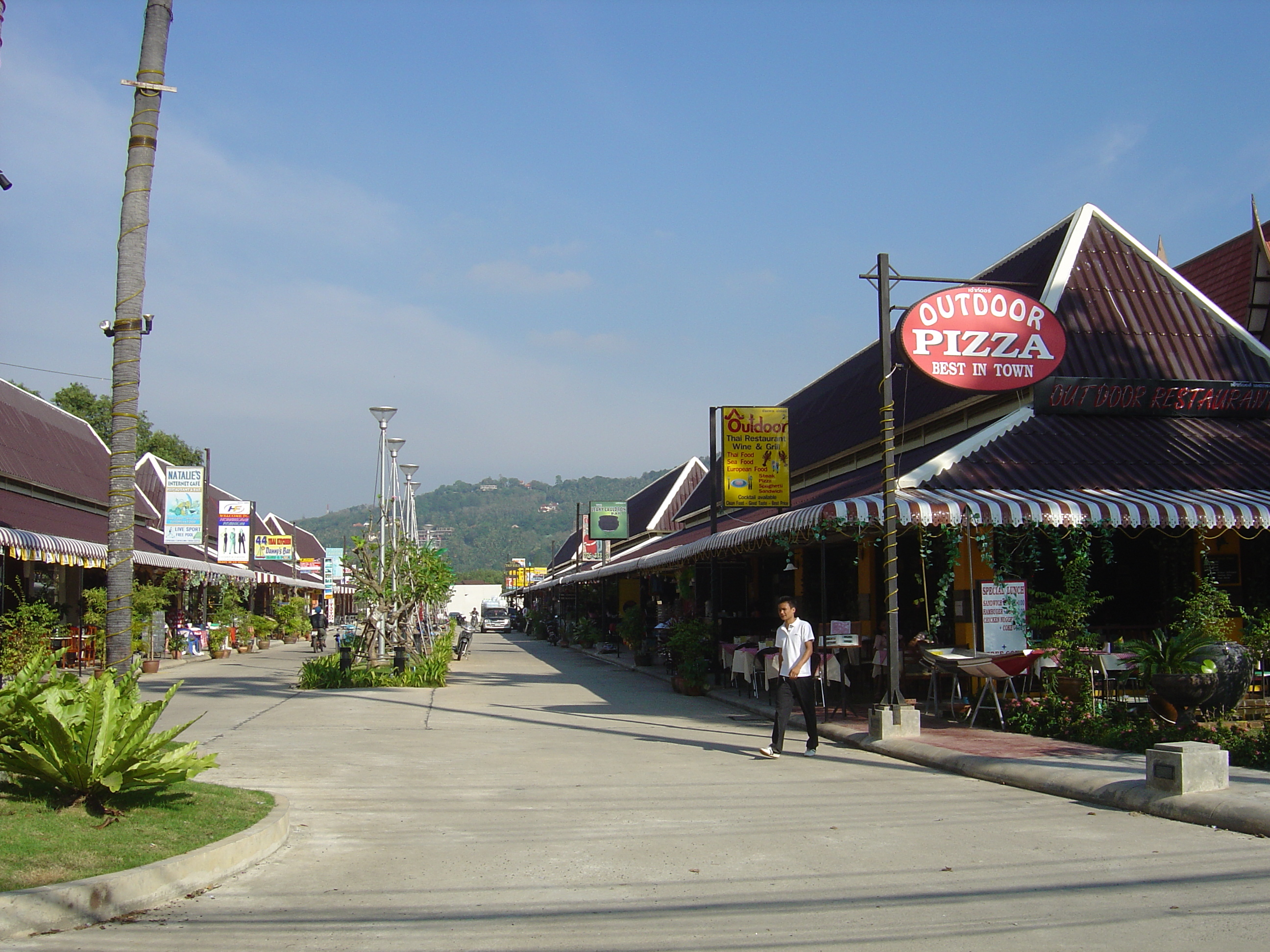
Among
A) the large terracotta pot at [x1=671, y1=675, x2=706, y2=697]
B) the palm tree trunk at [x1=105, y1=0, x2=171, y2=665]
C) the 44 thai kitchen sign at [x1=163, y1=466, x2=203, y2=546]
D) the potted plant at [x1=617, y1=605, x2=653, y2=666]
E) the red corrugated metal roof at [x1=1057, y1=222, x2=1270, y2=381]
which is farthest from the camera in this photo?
the 44 thai kitchen sign at [x1=163, y1=466, x2=203, y2=546]

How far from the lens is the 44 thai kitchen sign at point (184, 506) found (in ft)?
104

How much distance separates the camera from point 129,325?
9.84 meters

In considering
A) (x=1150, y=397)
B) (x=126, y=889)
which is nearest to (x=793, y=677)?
(x=126, y=889)

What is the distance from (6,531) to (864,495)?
1573 centimetres

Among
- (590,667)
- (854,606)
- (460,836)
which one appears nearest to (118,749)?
(460,836)

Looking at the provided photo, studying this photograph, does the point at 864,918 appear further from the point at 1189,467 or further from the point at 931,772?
the point at 1189,467

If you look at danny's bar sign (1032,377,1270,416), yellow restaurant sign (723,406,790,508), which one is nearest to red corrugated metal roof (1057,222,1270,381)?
danny's bar sign (1032,377,1270,416)

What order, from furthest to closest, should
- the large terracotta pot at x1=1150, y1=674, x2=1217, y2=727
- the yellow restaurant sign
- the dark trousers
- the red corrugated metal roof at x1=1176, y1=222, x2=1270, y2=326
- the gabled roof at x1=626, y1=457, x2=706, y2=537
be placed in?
the gabled roof at x1=626, y1=457, x2=706, y2=537, the red corrugated metal roof at x1=1176, y1=222, x2=1270, y2=326, the yellow restaurant sign, the dark trousers, the large terracotta pot at x1=1150, y1=674, x2=1217, y2=727

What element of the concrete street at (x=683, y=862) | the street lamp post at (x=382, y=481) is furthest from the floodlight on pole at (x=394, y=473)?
the concrete street at (x=683, y=862)

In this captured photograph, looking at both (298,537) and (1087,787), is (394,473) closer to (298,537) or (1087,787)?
(1087,787)

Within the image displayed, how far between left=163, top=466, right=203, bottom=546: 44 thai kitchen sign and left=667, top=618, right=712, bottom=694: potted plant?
58.2ft

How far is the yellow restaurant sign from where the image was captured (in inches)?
751

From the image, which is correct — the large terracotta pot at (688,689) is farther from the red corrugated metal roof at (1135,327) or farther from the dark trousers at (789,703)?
the red corrugated metal roof at (1135,327)

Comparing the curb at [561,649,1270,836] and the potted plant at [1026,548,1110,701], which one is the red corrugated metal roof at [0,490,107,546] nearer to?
the curb at [561,649,1270,836]
